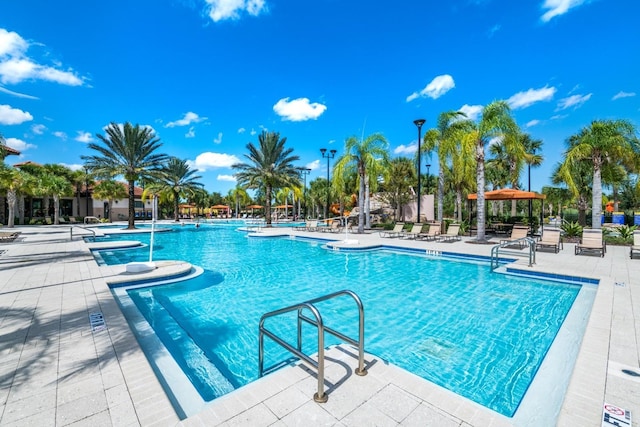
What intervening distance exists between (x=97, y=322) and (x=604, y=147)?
19855 millimetres

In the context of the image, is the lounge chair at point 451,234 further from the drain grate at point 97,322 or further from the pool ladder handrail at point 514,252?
the drain grate at point 97,322

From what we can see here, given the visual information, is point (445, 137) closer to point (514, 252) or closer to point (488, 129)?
point (488, 129)

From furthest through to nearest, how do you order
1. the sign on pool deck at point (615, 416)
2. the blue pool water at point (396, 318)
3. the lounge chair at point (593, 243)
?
the lounge chair at point (593, 243) → the blue pool water at point (396, 318) → the sign on pool deck at point (615, 416)

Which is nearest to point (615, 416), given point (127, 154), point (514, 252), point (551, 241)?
point (514, 252)

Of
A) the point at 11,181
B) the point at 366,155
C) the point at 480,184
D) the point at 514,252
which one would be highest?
the point at 366,155

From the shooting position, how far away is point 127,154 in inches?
888

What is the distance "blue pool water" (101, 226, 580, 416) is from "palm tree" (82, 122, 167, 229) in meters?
17.4

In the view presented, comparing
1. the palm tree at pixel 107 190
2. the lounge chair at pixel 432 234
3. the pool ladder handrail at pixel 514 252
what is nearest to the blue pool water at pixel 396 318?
the pool ladder handrail at pixel 514 252

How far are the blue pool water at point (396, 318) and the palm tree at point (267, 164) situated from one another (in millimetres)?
17711

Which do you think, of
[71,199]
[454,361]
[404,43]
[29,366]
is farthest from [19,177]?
[454,361]

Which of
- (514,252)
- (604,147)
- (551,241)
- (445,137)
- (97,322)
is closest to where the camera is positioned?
Answer: (97,322)

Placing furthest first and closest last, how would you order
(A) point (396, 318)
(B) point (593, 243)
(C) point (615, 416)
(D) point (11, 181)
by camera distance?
(D) point (11, 181), (B) point (593, 243), (A) point (396, 318), (C) point (615, 416)

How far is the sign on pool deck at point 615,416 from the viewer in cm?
222

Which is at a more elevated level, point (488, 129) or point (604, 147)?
point (488, 129)
